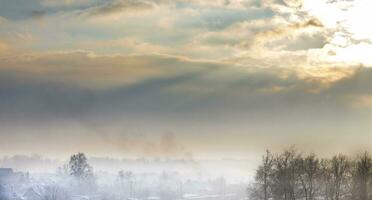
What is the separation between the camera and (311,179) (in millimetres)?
113062

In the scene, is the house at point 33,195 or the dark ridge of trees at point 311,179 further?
the house at point 33,195

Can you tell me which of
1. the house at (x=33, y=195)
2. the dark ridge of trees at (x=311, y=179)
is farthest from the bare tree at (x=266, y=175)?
the house at (x=33, y=195)

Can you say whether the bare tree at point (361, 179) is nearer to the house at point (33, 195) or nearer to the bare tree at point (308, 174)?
the bare tree at point (308, 174)

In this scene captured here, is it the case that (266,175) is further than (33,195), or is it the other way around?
(33,195)

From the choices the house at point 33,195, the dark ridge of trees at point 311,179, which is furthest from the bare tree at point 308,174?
the house at point 33,195

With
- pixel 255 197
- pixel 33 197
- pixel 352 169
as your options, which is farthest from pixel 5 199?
pixel 352 169

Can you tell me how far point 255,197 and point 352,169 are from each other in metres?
27.0

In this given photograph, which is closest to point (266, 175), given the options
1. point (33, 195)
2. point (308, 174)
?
point (308, 174)

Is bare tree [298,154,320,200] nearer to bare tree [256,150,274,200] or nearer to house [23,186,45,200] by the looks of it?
bare tree [256,150,274,200]

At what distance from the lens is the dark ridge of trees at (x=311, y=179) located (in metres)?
106

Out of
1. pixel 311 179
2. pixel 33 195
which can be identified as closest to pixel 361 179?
pixel 311 179

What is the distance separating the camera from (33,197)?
192 meters

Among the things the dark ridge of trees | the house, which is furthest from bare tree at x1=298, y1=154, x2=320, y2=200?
the house

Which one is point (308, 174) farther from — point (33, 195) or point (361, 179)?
point (33, 195)
